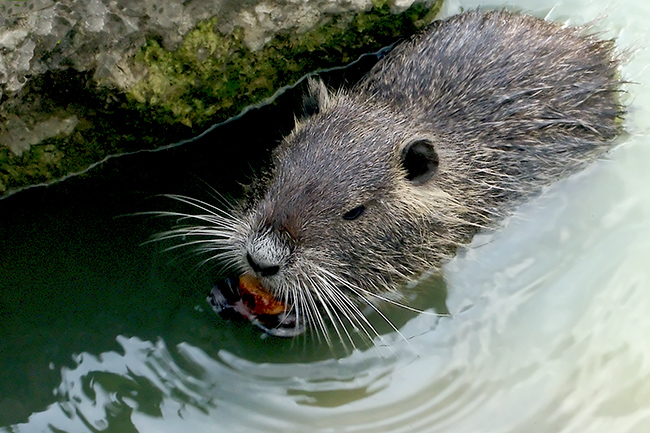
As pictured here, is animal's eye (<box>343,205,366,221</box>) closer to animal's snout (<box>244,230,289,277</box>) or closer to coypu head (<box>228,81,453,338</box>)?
coypu head (<box>228,81,453,338</box>)

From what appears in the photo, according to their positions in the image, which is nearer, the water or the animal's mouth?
the water

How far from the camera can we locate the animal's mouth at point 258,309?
3.78 metres

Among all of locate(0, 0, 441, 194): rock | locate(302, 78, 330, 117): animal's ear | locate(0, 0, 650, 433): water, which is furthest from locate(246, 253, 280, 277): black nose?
locate(0, 0, 441, 194): rock

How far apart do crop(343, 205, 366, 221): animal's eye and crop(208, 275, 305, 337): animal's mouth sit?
0.59m

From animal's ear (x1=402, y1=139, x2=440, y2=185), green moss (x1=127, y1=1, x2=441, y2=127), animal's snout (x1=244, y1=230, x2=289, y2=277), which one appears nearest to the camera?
animal's snout (x1=244, y1=230, x2=289, y2=277)

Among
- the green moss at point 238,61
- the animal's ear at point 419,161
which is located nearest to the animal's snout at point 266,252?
the animal's ear at point 419,161

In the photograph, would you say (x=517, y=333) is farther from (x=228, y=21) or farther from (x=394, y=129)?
(x=228, y=21)

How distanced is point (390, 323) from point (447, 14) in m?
2.53

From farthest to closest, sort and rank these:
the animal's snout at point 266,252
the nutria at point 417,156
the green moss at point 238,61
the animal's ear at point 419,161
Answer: the green moss at point 238,61 < the animal's ear at point 419,161 < the nutria at point 417,156 < the animal's snout at point 266,252

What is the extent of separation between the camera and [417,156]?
3.76m

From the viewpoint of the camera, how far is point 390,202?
149 inches

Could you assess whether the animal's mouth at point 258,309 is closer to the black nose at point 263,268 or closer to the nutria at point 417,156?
the nutria at point 417,156

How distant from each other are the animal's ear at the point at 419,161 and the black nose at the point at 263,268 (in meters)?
0.91

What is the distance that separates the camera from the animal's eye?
12.0 ft
